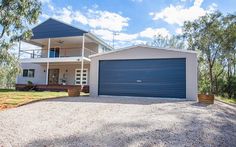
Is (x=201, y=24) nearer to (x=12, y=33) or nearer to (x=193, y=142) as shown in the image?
(x=12, y=33)

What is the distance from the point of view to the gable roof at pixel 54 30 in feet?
74.1

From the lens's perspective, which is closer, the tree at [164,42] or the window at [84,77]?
the window at [84,77]

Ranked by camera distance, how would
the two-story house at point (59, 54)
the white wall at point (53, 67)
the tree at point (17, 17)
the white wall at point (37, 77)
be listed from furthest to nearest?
the white wall at point (37, 77), the white wall at point (53, 67), the two-story house at point (59, 54), the tree at point (17, 17)

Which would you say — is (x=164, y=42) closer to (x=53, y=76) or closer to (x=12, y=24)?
(x=53, y=76)

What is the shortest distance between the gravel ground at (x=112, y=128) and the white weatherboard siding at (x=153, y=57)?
4.92 metres

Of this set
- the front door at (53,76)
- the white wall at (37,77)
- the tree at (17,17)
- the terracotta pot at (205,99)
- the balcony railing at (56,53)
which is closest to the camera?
the tree at (17,17)

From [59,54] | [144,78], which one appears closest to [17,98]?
[144,78]

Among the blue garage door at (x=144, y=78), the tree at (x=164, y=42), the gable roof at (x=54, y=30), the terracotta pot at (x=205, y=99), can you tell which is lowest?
the terracotta pot at (x=205, y=99)

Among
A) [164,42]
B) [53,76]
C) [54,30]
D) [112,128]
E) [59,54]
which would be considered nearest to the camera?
[112,128]

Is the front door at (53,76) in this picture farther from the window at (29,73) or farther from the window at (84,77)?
the window at (84,77)

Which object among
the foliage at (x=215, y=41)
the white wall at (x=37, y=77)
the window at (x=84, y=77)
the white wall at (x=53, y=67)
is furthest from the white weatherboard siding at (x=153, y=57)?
the white wall at (x=37, y=77)

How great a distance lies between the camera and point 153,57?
48.2 feet

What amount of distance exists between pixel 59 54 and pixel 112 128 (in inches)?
841

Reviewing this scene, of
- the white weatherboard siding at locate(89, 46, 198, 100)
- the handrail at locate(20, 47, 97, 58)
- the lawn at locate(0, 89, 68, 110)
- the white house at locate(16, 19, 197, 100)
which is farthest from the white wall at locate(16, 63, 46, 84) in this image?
the white weatherboard siding at locate(89, 46, 198, 100)
